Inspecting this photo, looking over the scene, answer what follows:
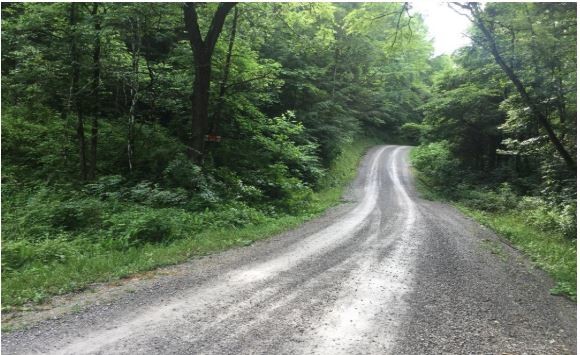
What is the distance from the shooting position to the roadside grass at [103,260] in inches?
218

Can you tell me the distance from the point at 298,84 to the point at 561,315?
15514mm

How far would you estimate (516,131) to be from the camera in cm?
1614

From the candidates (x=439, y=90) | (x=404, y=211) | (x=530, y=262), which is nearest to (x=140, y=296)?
(x=530, y=262)

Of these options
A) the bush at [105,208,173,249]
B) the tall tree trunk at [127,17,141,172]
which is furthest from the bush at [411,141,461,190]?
the bush at [105,208,173,249]

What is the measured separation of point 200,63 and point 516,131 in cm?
1265

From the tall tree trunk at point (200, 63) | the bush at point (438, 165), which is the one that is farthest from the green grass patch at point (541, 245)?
the tall tree trunk at point (200, 63)

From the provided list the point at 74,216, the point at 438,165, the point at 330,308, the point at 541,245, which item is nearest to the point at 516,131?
the point at 541,245

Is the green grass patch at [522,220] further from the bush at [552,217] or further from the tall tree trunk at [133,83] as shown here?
the tall tree trunk at [133,83]

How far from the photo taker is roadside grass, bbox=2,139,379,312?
5.54m

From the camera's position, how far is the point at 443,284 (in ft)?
21.2

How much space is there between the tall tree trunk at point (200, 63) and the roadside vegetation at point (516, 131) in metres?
7.04

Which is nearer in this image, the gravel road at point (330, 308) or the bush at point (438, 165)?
the gravel road at point (330, 308)

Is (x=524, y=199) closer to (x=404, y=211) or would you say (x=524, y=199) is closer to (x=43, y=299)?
(x=404, y=211)

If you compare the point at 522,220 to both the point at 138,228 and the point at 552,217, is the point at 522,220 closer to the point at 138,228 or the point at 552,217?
the point at 552,217
